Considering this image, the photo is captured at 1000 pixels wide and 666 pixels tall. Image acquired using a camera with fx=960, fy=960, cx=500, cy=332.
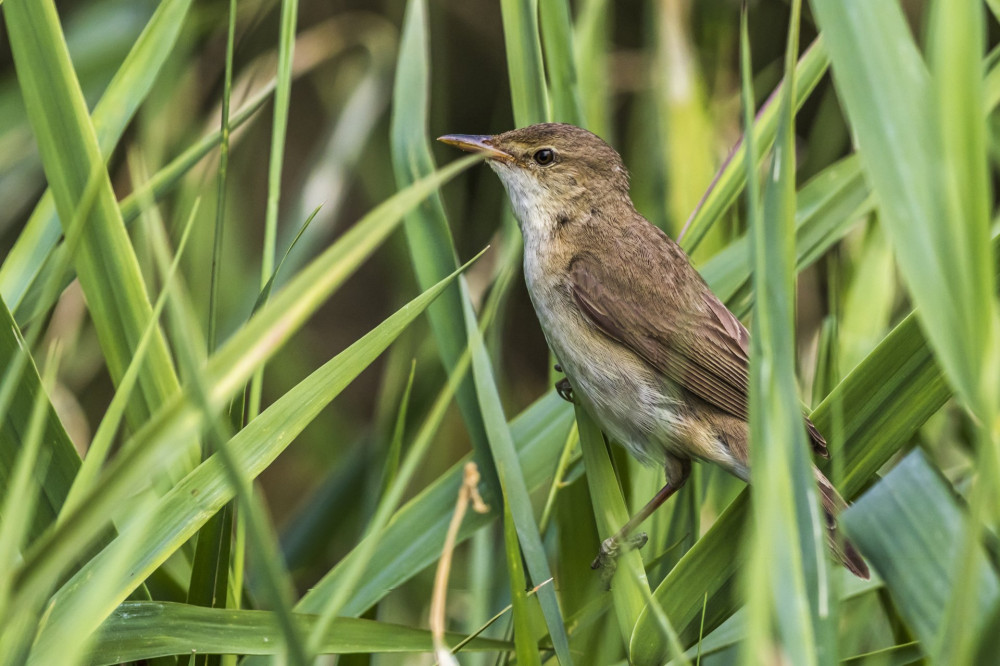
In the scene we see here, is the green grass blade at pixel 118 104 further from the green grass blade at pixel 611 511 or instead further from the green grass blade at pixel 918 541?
the green grass blade at pixel 918 541

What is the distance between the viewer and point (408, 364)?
313 centimetres

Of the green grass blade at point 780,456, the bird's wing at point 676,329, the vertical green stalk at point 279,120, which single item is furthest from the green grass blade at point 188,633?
the bird's wing at point 676,329

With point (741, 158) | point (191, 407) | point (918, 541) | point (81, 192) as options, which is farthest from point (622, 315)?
point (191, 407)

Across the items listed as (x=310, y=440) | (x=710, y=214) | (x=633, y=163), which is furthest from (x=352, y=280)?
(x=710, y=214)

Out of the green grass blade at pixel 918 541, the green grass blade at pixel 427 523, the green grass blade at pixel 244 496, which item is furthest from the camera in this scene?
the green grass blade at pixel 427 523

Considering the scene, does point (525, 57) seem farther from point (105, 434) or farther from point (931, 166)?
point (105, 434)

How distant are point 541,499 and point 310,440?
3.63 feet

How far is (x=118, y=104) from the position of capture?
188 cm

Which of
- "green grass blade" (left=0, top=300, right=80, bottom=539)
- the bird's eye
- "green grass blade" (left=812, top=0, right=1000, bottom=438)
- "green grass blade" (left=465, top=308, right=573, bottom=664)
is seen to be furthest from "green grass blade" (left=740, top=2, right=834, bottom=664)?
the bird's eye

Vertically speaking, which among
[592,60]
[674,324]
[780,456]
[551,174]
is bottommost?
[780,456]

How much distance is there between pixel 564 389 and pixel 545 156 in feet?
2.17

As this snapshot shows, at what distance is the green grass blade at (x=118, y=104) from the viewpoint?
1865mm

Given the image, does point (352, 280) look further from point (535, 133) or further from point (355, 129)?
point (535, 133)

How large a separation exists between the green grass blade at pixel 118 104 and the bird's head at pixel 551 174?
2.69 ft
